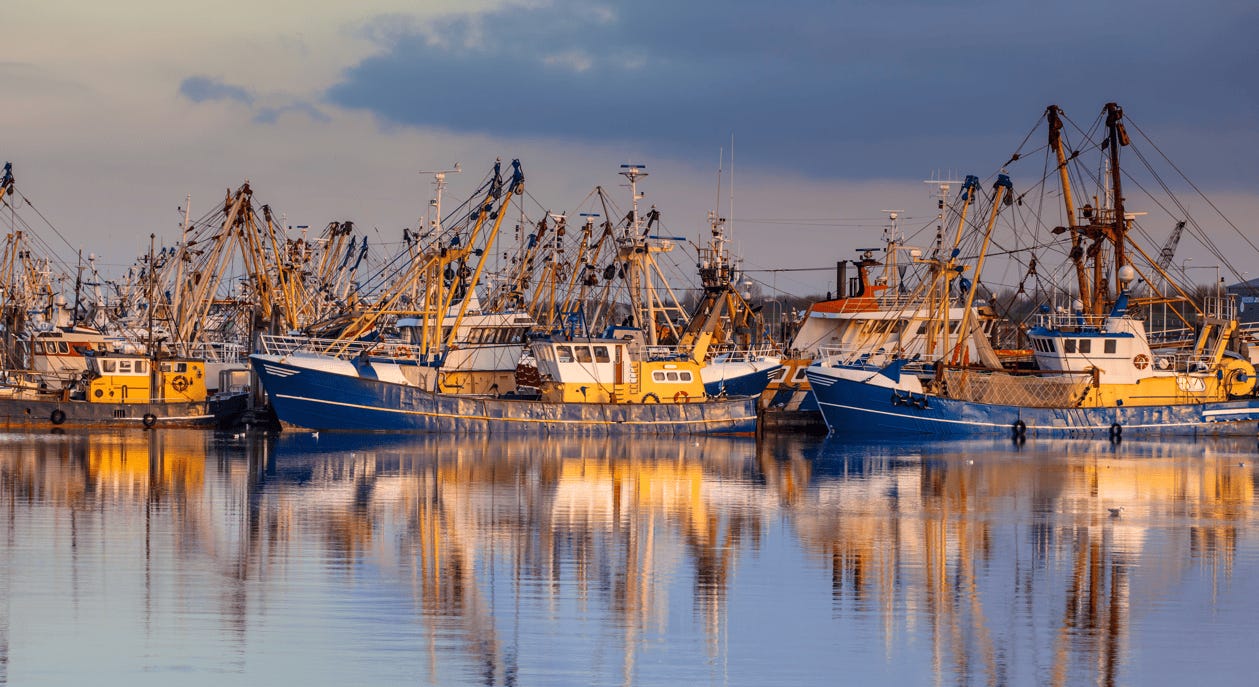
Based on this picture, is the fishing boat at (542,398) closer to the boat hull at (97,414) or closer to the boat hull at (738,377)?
the boat hull at (738,377)

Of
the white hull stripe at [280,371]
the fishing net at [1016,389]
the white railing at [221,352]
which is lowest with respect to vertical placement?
the fishing net at [1016,389]

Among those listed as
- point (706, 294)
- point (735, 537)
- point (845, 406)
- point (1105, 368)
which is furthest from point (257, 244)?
point (735, 537)

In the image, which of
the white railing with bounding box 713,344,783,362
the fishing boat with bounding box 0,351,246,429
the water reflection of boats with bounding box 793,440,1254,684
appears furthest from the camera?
the white railing with bounding box 713,344,783,362

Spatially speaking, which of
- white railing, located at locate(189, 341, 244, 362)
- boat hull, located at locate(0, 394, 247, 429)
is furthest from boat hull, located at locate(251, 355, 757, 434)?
white railing, located at locate(189, 341, 244, 362)

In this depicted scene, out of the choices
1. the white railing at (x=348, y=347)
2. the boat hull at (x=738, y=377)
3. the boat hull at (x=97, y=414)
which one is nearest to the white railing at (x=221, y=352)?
the white railing at (x=348, y=347)

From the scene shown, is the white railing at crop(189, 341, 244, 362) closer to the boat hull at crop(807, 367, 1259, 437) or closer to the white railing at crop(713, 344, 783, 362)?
the white railing at crop(713, 344, 783, 362)

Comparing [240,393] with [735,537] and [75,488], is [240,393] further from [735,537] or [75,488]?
[735,537]

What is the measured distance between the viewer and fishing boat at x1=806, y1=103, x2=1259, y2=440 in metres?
53.2

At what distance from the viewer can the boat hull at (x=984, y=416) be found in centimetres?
5294

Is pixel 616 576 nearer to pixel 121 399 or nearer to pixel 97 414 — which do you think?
pixel 97 414

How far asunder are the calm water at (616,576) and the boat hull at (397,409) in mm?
12472

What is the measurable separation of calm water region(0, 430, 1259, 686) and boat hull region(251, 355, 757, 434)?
12472mm

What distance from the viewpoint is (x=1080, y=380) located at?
54.8 meters

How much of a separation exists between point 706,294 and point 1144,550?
35.3m
